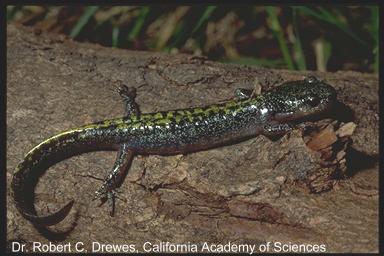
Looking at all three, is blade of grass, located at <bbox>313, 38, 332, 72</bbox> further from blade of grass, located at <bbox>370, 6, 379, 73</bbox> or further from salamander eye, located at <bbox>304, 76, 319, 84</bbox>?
salamander eye, located at <bbox>304, 76, 319, 84</bbox>

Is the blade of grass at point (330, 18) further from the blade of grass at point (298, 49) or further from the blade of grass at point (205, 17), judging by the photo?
the blade of grass at point (205, 17)

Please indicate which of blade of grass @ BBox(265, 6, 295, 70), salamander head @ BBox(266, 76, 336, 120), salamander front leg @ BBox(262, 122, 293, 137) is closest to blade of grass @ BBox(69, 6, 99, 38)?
blade of grass @ BBox(265, 6, 295, 70)

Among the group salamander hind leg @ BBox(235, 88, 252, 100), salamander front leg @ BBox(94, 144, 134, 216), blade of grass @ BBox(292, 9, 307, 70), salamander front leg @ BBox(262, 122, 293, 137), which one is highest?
blade of grass @ BBox(292, 9, 307, 70)

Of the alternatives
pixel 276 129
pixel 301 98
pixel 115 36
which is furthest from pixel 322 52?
pixel 115 36

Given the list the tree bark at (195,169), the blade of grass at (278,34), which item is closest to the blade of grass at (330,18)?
the blade of grass at (278,34)

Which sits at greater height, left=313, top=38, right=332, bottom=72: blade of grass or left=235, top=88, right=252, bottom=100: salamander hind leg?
left=313, top=38, right=332, bottom=72: blade of grass

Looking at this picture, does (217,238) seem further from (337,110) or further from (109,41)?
(109,41)

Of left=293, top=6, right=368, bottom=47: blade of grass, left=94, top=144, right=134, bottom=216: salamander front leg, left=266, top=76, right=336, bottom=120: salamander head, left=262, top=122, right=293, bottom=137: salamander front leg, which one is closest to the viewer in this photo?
left=94, top=144, right=134, bottom=216: salamander front leg
